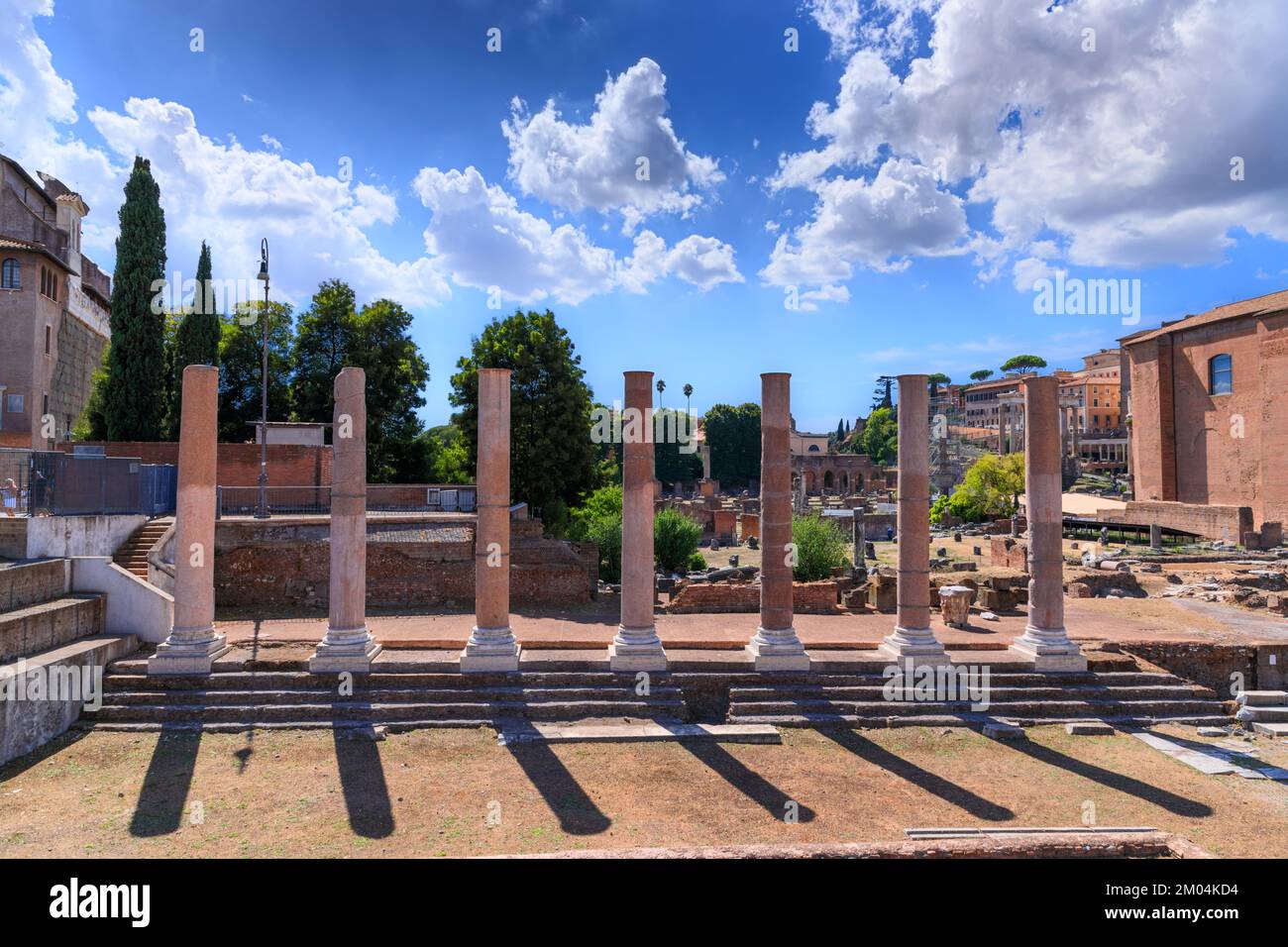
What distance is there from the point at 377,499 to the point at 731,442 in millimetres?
60796

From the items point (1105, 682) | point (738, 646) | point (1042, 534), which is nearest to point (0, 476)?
point (738, 646)

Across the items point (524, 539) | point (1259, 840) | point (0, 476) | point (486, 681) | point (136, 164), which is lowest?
point (1259, 840)

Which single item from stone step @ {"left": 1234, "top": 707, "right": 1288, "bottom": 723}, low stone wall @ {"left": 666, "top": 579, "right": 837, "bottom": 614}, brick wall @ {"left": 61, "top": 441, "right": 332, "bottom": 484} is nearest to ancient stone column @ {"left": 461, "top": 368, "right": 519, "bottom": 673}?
low stone wall @ {"left": 666, "top": 579, "right": 837, "bottom": 614}

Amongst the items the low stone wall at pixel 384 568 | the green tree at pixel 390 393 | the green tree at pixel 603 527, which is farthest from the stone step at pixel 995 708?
the green tree at pixel 390 393

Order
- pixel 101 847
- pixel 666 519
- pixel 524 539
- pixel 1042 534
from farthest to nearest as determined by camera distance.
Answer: pixel 666 519 → pixel 524 539 → pixel 1042 534 → pixel 101 847

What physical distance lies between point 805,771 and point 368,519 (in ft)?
50.0

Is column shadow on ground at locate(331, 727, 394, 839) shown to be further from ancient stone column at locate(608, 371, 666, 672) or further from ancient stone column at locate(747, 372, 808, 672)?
ancient stone column at locate(747, 372, 808, 672)

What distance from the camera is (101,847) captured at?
751 cm

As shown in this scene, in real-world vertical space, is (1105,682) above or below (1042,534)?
below

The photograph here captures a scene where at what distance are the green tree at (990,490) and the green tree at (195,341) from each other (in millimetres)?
45066

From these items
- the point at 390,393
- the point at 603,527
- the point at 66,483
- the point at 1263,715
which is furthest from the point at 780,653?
the point at 390,393

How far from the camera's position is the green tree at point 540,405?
26.2 metres

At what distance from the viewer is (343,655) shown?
1237 cm
